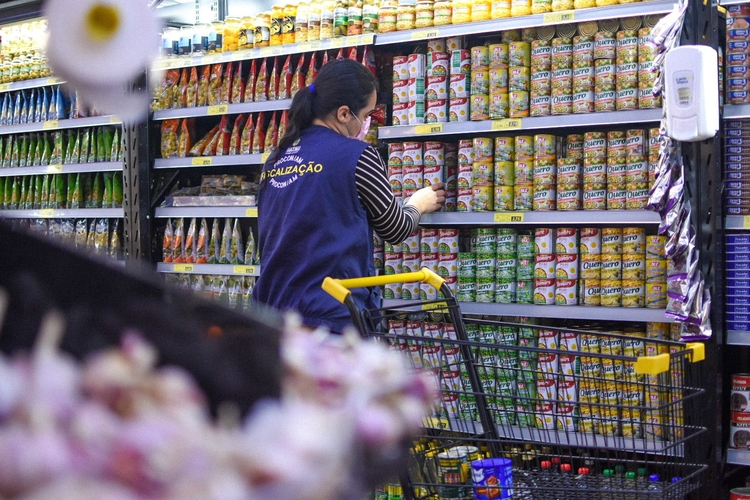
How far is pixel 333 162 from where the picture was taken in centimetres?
238

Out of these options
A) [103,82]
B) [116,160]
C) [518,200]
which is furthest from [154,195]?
[103,82]

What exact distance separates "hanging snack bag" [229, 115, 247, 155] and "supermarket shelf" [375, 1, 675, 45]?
0.93 metres

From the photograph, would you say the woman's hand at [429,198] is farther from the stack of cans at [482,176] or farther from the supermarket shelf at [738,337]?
the supermarket shelf at [738,337]

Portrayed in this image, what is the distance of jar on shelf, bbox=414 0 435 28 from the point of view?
10.8 ft

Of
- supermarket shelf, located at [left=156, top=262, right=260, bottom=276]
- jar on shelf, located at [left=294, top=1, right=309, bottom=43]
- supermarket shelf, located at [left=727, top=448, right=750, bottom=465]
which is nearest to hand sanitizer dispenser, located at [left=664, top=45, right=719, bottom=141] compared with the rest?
supermarket shelf, located at [left=727, top=448, right=750, bottom=465]

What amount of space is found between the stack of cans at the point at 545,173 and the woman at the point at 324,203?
706 millimetres

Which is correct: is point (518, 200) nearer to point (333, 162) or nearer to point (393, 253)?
point (393, 253)

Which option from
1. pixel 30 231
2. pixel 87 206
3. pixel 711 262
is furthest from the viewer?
pixel 87 206

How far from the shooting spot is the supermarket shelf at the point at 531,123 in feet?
9.31

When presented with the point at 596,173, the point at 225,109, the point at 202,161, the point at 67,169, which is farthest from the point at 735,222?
the point at 67,169

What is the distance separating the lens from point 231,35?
12.8 feet

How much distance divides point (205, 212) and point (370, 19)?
1.16 meters

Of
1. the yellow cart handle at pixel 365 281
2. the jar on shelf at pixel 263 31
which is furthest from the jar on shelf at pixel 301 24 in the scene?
the yellow cart handle at pixel 365 281

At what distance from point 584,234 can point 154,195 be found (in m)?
2.19
